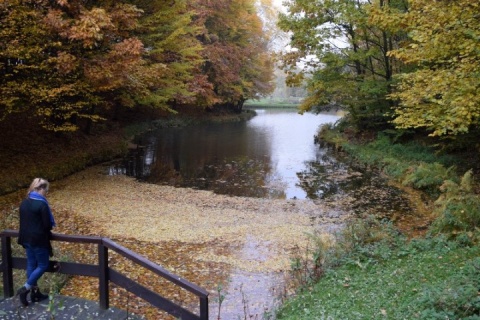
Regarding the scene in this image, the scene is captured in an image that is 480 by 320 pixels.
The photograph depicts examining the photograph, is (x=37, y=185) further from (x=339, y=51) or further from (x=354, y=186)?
(x=339, y=51)

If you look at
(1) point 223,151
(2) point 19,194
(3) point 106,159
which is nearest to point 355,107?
(1) point 223,151

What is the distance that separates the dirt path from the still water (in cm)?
172

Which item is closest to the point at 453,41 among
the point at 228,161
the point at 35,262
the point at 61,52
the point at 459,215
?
the point at 459,215

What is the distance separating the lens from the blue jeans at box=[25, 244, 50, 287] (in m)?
5.64

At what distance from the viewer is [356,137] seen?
85.3 ft

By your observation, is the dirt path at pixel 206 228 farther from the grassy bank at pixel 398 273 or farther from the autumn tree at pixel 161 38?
the autumn tree at pixel 161 38

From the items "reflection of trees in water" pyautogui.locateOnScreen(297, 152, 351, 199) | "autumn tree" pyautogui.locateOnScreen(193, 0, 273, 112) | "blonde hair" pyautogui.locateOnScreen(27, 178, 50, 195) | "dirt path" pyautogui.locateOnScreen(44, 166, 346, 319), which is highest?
"autumn tree" pyautogui.locateOnScreen(193, 0, 273, 112)

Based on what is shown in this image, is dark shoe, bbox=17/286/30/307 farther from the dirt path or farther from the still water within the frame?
the still water

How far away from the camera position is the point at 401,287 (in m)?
5.95

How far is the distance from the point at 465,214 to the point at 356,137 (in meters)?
17.6

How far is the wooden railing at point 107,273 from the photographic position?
187 inches

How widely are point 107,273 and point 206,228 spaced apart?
228 inches

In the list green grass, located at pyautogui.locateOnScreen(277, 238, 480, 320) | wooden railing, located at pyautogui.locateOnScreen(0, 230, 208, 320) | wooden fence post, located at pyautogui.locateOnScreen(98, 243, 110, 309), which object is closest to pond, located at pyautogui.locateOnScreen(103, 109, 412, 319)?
green grass, located at pyautogui.locateOnScreen(277, 238, 480, 320)

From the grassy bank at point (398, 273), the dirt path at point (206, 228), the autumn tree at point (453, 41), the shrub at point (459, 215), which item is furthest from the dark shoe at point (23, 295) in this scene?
the autumn tree at point (453, 41)
